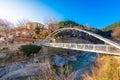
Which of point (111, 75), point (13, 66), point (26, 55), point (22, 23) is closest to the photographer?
point (111, 75)

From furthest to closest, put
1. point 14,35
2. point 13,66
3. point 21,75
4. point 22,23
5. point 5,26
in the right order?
1. point 22,23
2. point 14,35
3. point 5,26
4. point 13,66
5. point 21,75

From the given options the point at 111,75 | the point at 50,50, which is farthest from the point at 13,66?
the point at 111,75

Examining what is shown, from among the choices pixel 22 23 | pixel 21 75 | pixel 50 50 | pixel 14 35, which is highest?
pixel 22 23

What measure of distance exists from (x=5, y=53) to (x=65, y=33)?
23.8m

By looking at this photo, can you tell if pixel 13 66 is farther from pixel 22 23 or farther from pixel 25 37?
pixel 22 23

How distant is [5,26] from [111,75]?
4856 cm

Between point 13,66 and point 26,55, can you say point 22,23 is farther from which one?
point 13,66

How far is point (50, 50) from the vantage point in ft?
122

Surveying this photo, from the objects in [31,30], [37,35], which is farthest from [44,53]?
[31,30]

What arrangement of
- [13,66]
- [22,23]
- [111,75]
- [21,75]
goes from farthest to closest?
[22,23] → [13,66] → [21,75] → [111,75]

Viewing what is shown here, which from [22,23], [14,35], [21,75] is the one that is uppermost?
[22,23]

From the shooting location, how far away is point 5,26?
5253cm

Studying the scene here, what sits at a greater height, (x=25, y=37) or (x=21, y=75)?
(x=25, y=37)

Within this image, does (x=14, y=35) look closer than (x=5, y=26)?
No
